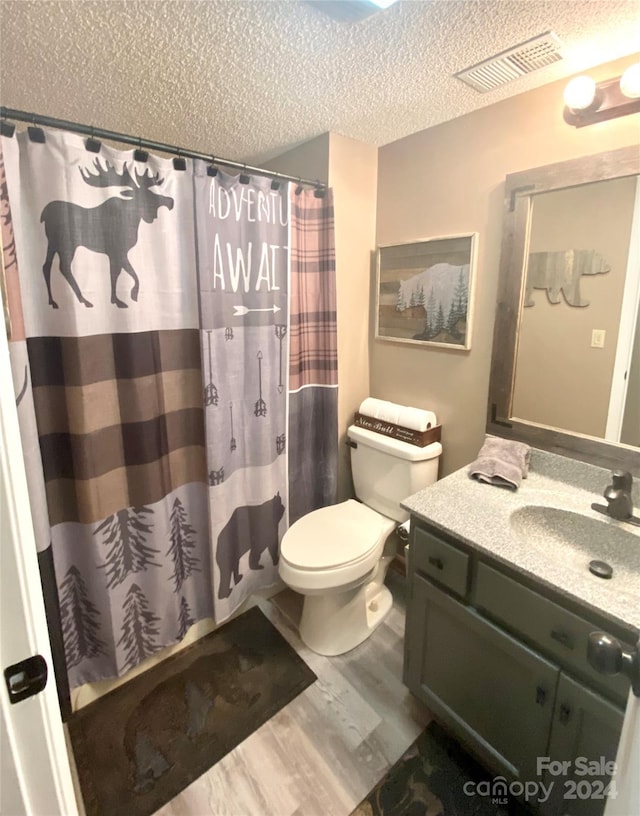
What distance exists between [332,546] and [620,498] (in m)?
1.02

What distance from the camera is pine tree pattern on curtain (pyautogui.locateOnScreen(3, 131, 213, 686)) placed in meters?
1.22

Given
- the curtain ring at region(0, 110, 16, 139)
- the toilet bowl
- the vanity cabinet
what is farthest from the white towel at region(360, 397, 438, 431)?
the curtain ring at region(0, 110, 16, 139)

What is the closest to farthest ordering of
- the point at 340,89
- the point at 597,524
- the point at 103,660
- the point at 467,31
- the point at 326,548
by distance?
1. the point at 467,31
2. the point at 597,524
3. the point at 340,89
4. the point at 103,660
5. the point at 326,548

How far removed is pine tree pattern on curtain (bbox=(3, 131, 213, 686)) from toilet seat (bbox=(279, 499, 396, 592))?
426mm

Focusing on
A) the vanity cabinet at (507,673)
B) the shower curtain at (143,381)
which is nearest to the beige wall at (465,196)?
the shower curtain at (143,381)

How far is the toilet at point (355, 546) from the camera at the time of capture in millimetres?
1637

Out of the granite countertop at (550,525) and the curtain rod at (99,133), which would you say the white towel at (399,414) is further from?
the curtain rod at (99,133)

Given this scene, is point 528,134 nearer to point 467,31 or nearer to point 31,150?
point 467,31

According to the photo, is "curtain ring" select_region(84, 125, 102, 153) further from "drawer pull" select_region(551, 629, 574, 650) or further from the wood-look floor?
the wood-look floor

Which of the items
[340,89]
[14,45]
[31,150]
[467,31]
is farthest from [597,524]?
[14,45]

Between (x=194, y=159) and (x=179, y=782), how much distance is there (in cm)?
209

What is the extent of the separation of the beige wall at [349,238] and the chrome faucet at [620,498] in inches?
46.9

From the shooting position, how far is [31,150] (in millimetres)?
1177

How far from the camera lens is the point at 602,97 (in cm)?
123
